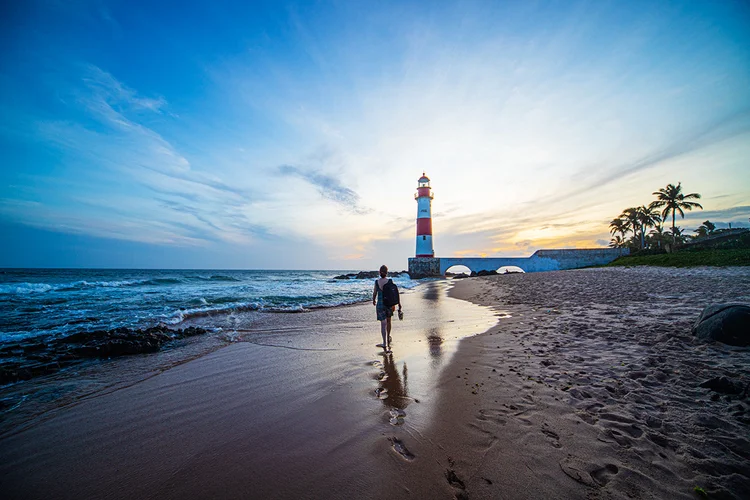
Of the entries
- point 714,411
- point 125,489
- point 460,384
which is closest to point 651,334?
point 714,411

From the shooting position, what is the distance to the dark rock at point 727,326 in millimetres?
4902

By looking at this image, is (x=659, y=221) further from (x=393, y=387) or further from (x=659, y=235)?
(x=393, y=387)

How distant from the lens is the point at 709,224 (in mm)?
45844

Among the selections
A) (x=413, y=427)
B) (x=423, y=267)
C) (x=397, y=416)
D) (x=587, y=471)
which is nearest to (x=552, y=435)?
(x=587, y=471)

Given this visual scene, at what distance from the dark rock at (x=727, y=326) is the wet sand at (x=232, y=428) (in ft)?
15.7

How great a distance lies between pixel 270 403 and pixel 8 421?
3699 millimetres

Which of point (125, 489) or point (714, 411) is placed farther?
point (714, 411)

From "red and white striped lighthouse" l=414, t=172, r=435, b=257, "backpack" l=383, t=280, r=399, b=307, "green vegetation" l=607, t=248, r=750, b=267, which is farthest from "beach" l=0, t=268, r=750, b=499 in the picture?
"red and white striped lighthouse" l=414, t=172, r=435, b=257

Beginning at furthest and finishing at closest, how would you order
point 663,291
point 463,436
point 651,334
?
point 663,291 → point 651,334 → point 463,436

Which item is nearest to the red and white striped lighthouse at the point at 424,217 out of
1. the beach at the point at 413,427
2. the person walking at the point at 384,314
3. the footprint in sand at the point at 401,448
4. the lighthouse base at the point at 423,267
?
the lighthouse base at the point at 423,267

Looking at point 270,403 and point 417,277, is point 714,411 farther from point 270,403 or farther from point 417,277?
point 417,277

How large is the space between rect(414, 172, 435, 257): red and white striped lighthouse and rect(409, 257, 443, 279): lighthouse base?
4.32 feet

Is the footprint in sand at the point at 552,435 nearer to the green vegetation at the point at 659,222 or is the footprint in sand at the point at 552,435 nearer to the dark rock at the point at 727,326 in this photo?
the dark rock at the point at 727,326

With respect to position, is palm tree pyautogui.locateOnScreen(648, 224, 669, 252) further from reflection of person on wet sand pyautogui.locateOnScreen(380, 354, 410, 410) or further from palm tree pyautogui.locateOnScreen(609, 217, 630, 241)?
reflection of person on wet sand pyautogui.locateOnScreen(380, 354, 410, 410)
